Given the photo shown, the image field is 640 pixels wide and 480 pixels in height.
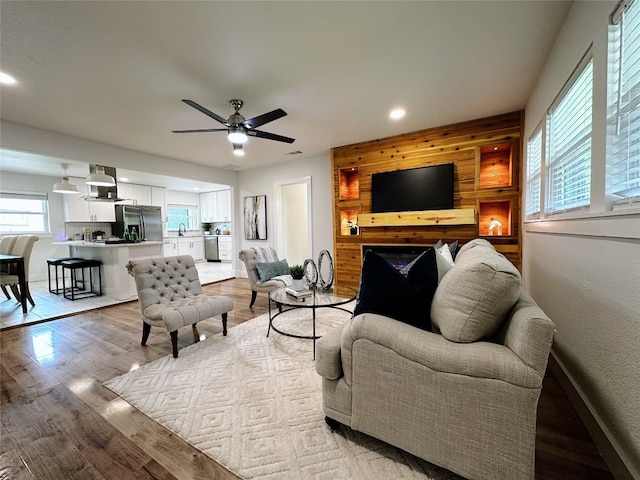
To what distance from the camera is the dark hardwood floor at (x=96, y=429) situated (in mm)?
1285

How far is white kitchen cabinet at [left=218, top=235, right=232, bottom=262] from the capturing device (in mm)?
8596

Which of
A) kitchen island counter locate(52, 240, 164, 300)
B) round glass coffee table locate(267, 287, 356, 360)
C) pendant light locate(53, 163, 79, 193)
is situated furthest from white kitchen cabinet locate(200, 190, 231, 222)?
round glass coffee table locate(267, 287, 356, 360)

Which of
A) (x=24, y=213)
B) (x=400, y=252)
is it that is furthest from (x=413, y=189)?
(x=24, y=213)

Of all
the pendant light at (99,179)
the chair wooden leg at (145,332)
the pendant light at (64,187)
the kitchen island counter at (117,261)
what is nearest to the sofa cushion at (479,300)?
the chair wooden leg at (145,332)

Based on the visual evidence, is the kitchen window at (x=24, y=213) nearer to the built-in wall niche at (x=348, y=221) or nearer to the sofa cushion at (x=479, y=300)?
the built-in wall niche at (x=348, y=221)

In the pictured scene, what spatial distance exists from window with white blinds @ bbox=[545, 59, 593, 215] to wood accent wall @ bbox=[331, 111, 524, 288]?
3.71ft

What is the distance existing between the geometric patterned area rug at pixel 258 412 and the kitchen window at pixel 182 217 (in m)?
6.90

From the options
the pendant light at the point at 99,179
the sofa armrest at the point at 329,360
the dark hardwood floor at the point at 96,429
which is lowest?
the dark hardwood floor at the point at 96,429

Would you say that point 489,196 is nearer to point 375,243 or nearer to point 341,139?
point 375,243

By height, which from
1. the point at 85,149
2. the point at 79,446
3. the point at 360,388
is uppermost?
the point at 85,149

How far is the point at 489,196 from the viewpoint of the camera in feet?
11.5

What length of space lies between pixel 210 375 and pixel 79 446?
0.79m

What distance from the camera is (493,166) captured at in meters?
3.67

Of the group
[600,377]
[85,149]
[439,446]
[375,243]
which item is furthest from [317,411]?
[85,149]
